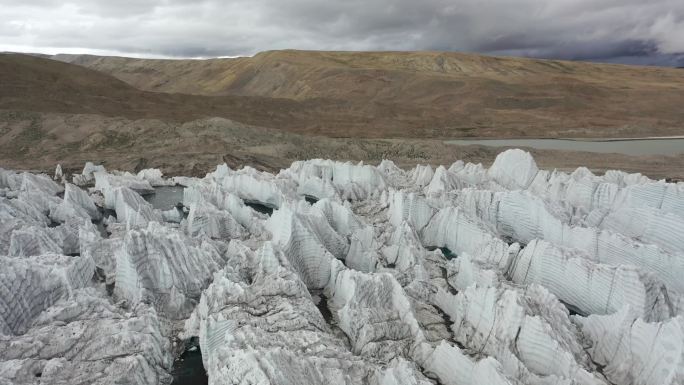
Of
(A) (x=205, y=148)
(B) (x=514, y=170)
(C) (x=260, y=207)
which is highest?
(B) (x=514, y=170)

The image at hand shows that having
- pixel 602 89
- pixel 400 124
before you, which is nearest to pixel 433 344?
pixel 400 124

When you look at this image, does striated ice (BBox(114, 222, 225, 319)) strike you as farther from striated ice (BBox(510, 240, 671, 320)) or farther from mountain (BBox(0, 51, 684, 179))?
mountain (BBox(0, 51, 684, 179))

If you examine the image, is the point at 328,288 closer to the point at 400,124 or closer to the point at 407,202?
the point at 407,202

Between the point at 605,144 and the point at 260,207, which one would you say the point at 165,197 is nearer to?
the point at 260,207

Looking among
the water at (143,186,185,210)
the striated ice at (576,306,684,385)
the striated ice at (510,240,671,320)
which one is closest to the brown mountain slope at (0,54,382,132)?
the water at (143,186,185,210)

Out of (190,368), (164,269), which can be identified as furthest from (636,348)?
(164,269)

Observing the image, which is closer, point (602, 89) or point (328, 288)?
point (328, 288)

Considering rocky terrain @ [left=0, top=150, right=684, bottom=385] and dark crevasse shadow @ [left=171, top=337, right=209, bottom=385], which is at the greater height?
rocky terrain @ [left=0, top=150, right=684, bottom=385]
